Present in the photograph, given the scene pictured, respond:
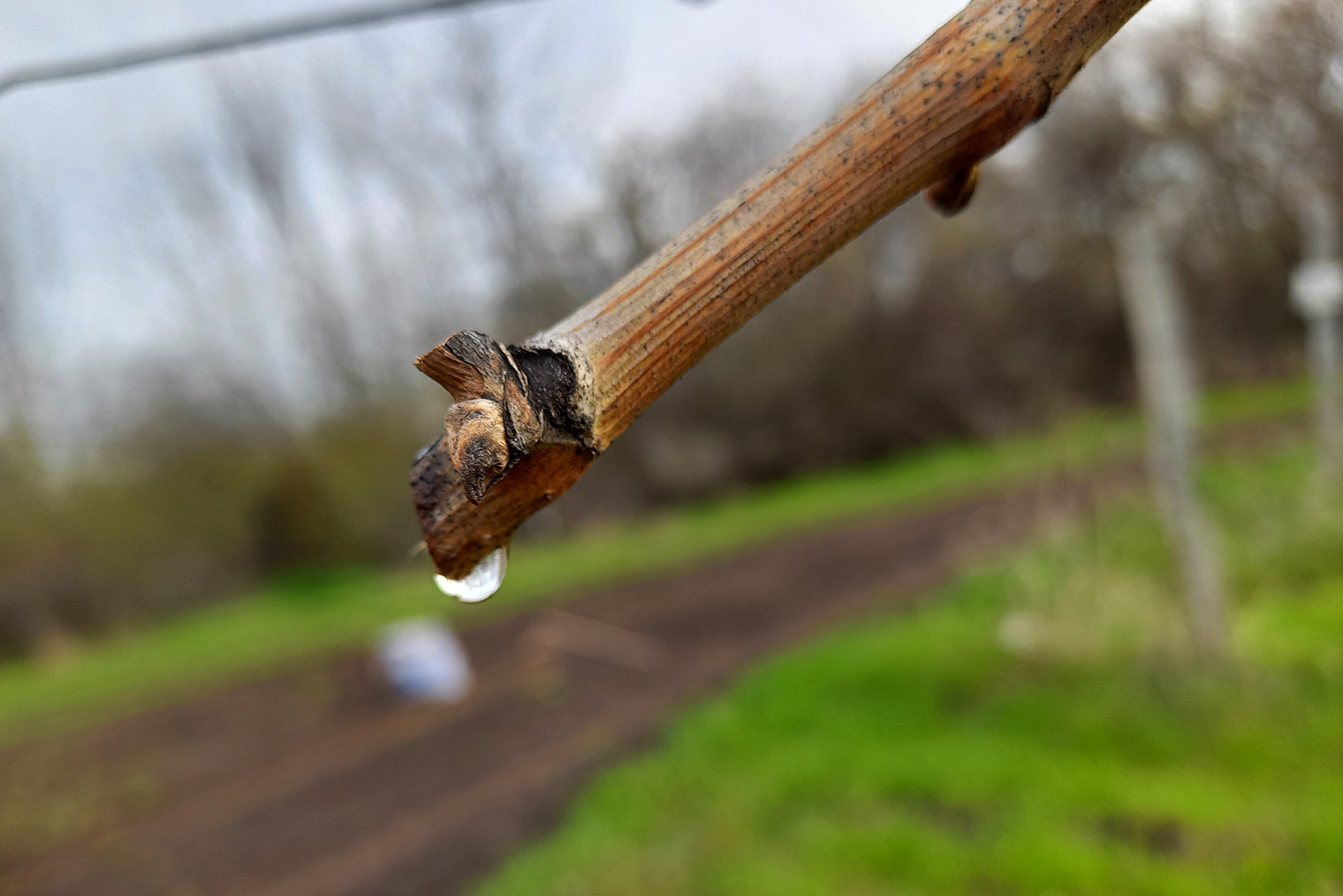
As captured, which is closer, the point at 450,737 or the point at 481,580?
the point at 481,580

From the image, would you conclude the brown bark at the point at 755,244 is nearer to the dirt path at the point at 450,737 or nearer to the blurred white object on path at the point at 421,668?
the dirt path at the point at 450,737

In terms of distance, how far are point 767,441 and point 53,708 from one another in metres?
11.7

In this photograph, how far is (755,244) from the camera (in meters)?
0.47

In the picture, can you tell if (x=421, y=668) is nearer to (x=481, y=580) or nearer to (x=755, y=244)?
(x=481, y=580)

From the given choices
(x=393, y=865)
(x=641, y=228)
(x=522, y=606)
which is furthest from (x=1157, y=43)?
(x=641, y=228)

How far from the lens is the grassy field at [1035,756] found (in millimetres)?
3402

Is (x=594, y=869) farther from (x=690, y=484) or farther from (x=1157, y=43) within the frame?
(x=690, y=484)

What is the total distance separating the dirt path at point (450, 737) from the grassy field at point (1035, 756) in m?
0.83

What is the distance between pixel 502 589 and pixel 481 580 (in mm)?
10148

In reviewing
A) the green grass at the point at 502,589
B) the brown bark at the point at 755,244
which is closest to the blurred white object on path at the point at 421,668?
the green grass at the point at 502,589

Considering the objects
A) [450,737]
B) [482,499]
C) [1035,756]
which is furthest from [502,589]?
[482,499]

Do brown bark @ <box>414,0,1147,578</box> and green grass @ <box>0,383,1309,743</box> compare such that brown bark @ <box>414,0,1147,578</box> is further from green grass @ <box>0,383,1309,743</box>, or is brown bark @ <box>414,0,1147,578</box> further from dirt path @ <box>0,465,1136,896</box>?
green grass @ <box>0,383,1309,743</box>

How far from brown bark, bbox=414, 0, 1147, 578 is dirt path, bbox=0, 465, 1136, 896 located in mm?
5450

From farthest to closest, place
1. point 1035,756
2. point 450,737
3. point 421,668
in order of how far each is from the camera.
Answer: point 421,668
point 450,737
point 1035,756
